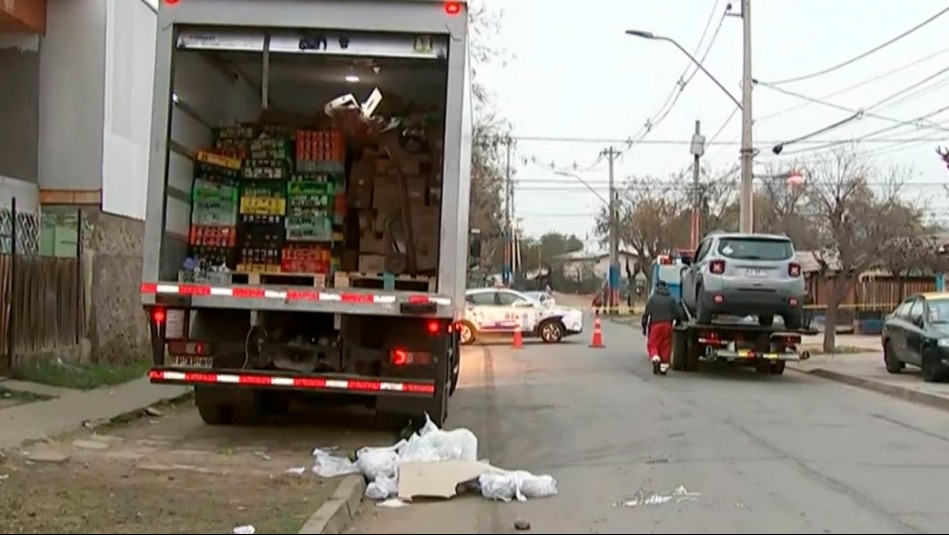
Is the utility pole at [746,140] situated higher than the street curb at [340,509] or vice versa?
the utility pole at [746,140]

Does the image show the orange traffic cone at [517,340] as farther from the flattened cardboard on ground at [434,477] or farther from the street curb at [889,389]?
the flattened cardboard on ground at [434,477]

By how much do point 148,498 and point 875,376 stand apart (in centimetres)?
1466

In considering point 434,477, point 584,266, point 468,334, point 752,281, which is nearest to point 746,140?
point 752,281

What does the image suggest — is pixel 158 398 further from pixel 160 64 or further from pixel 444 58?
pixel 444 58

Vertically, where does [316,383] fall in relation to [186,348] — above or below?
below

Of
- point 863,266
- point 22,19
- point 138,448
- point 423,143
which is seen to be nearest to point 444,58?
point 423,143

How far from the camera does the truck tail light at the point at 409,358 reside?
1059 cm

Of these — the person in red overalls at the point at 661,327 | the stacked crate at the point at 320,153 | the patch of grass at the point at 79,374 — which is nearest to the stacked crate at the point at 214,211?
the stacked crate at the point at 320,153

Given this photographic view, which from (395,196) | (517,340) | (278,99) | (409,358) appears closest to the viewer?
(409,358)

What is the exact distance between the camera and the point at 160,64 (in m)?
10.2

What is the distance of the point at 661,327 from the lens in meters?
20.1

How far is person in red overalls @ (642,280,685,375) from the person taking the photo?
2002cm

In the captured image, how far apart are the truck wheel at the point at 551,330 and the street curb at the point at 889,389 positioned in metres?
10.4

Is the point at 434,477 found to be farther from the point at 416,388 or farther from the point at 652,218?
the point at 652,218
